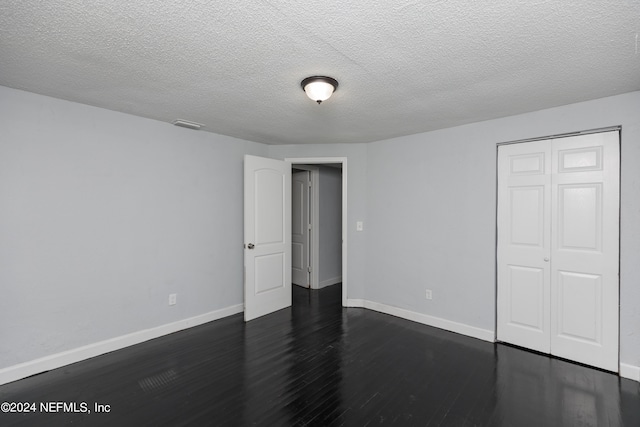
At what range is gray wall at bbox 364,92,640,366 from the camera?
2.66 meters

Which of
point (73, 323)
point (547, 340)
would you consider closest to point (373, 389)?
point (547, 340)

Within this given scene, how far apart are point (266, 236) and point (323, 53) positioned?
9.02 ft

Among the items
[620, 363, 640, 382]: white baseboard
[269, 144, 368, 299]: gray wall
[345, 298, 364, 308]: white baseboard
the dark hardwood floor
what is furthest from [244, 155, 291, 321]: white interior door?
[620, 363, 640, 382]: white baseboard

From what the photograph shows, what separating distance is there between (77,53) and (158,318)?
264cm

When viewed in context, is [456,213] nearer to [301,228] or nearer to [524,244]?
[524,244]

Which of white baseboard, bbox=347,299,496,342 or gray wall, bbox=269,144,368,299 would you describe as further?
gray wall, bbox=269,144,368,299

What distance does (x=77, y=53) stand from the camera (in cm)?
200

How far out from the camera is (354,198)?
461 cm

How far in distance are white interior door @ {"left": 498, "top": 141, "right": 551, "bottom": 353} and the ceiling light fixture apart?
2136mm

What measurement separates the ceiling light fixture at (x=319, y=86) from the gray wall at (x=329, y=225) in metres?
3.35

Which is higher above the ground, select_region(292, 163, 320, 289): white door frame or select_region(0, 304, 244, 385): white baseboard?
select_region(292, 163, 320, 289): white door frame

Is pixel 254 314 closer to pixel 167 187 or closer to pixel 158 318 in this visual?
pixel 158 318

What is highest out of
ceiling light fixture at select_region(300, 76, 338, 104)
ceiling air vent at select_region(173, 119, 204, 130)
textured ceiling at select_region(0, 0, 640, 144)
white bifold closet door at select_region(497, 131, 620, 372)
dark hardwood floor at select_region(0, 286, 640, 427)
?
ceiling air vent at select_region(173, 119, 204, 130)

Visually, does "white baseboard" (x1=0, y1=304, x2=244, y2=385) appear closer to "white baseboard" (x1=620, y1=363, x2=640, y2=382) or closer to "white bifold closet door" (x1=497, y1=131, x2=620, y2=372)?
"white bifold closet door" (x1=497, y1=131, x2=620, y2=372)
